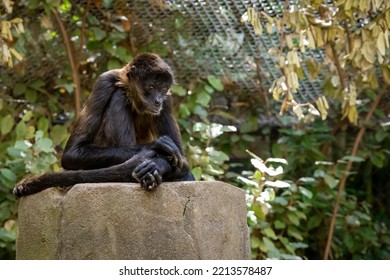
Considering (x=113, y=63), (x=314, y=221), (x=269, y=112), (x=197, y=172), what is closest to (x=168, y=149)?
(x=197, y=172)

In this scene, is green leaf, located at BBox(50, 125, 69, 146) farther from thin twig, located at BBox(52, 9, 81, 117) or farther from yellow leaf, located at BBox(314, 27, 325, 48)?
yellow leaf, located at BBox(314, 27, 325, 48)

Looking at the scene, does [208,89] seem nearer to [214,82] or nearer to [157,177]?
[214,82]

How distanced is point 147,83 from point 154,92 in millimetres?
73

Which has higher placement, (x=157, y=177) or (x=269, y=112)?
(x=157, y=177)

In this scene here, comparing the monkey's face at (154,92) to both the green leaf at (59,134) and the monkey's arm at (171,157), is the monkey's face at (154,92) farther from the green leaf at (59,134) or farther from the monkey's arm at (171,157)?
the green leaf at (59,134)

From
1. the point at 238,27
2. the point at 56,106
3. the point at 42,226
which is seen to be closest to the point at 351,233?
the point at 238,27

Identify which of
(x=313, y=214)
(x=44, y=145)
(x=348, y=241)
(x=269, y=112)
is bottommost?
(x=348, y=241)

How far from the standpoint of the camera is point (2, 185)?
8.30m

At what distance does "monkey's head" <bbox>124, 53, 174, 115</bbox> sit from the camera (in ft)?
18.9

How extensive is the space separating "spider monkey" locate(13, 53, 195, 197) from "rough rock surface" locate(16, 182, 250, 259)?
0.14 metres

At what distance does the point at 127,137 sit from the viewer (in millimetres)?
5570

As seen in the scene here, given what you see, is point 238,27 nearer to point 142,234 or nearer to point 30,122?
point 30,122
